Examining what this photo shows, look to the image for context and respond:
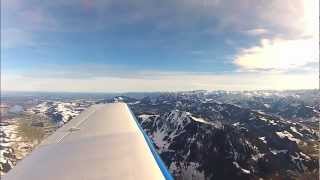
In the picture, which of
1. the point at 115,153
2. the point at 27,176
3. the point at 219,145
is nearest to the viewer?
the point at 27,176

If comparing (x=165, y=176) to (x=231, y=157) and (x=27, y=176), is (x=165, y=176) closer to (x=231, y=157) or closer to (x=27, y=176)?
(x=27, y=176)

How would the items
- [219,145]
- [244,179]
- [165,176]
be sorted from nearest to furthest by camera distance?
[165,176] → [244,179] → [219,145]

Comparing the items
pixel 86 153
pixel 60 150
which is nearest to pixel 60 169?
pixel 86 153

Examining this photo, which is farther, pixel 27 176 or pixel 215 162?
pixel 215 162

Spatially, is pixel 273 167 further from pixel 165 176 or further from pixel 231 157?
pixel 165 176

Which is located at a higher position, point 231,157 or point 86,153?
point 86,153

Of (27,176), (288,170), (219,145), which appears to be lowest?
(288,170)
